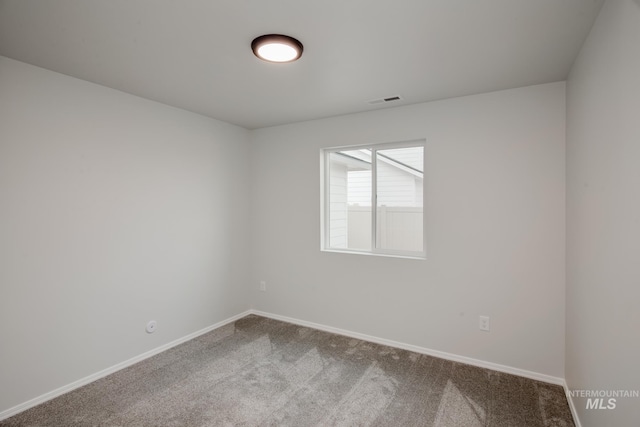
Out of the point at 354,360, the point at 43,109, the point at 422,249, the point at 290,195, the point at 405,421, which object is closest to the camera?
the point at 405,421

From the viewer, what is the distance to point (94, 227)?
261cm

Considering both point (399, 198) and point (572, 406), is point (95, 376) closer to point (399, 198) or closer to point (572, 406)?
point (399, 198)

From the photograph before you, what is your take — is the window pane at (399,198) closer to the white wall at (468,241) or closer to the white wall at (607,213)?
the white wall at (468,241)

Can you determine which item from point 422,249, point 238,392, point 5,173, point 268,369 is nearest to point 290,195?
point 422,249

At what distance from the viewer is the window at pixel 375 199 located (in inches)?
126

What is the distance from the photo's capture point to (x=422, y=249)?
10.3 ft

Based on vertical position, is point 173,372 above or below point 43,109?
below

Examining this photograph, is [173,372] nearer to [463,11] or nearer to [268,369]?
[268,369]

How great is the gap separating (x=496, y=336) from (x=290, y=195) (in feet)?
8.39

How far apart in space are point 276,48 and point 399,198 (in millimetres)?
1945

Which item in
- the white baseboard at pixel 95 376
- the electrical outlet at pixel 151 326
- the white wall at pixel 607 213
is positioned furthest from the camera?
the electrical outlet at pixel 151 326

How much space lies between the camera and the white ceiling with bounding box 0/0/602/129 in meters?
1.62

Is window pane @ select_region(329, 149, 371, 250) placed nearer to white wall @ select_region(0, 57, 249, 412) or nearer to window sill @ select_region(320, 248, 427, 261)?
window sill @ select_region(320, 248, 427, 261)

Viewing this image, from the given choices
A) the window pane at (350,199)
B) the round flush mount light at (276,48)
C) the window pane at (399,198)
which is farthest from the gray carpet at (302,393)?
the round flush mount light at (276,48)
